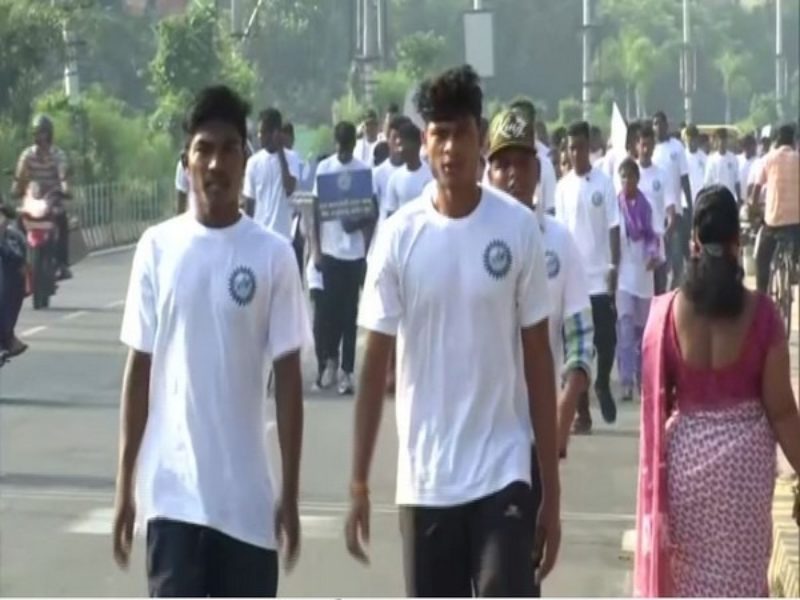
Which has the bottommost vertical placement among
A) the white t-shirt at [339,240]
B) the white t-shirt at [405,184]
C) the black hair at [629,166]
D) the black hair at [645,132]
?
the white t-shirt at [339,240]

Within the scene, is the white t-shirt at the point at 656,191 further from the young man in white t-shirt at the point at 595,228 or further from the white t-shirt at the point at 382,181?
the white t-shirt at the point at 382,181

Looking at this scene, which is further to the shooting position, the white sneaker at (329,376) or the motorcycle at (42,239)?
the motorcycle at (42,239)

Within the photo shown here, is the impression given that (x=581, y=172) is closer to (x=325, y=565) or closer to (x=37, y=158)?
(x=325, y=565)

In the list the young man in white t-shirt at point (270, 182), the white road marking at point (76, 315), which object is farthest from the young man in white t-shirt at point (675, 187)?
the white road marking at point (76, 315)

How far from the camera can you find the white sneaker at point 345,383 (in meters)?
16.2

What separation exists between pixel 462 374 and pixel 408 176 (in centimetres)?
1001

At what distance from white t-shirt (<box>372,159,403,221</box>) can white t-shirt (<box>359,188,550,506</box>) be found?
10.00m

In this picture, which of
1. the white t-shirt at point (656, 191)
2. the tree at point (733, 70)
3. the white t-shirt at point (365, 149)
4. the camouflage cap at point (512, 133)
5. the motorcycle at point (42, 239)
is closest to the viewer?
the camouflage cap at point (512, 133)

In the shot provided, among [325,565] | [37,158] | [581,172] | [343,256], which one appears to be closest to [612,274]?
[581,172]

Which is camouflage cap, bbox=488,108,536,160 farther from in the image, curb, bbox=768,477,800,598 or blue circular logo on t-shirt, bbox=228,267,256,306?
curb, bbox=768,477,800,598

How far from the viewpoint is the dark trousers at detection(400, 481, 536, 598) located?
6.16m

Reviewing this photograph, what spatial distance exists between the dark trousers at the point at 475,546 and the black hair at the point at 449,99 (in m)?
0.97

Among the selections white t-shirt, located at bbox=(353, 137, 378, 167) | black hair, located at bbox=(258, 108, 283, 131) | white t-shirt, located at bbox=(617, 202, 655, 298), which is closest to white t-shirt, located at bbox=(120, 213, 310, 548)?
white t-shirt, located at bbox=(617, 202, 655, 298)

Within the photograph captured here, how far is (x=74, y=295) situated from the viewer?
24812 millimetres
